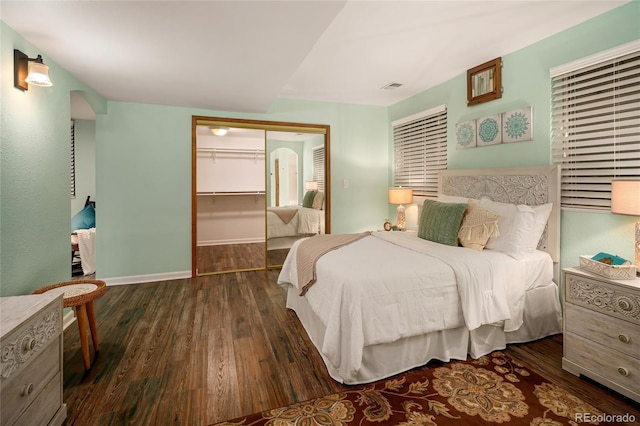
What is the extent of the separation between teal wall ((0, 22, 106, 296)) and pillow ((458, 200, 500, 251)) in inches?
135

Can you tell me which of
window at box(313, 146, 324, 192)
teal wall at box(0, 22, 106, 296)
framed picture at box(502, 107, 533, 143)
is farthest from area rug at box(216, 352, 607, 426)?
window at box(313, 146, 324, 192)

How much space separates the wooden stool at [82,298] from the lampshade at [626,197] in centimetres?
351

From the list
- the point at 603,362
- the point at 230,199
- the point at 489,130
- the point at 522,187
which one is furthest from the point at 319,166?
the point at 603,362

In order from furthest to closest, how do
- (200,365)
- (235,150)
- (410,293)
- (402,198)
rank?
(235,150) < (402,198) < (200,365) < (410,293)

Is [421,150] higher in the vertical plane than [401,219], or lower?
higher

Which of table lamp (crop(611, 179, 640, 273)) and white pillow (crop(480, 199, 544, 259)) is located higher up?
table lamp (crop(611, 179, 640, 273))

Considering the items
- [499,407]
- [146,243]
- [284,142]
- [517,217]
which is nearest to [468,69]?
[517,217]

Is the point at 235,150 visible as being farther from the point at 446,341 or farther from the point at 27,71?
the point at 446,341

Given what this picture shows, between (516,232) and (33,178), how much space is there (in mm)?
3809

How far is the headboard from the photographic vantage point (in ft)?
8.82

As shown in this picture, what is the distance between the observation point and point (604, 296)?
1912 mm

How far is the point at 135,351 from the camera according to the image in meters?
2.40

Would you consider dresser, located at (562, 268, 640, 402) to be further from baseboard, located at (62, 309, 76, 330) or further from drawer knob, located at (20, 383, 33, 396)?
baseboard, located at (62, 309, 76, 330)

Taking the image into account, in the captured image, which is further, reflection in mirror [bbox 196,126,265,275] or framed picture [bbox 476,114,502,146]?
reflection in mirror [bbox 196,126,265,275]
